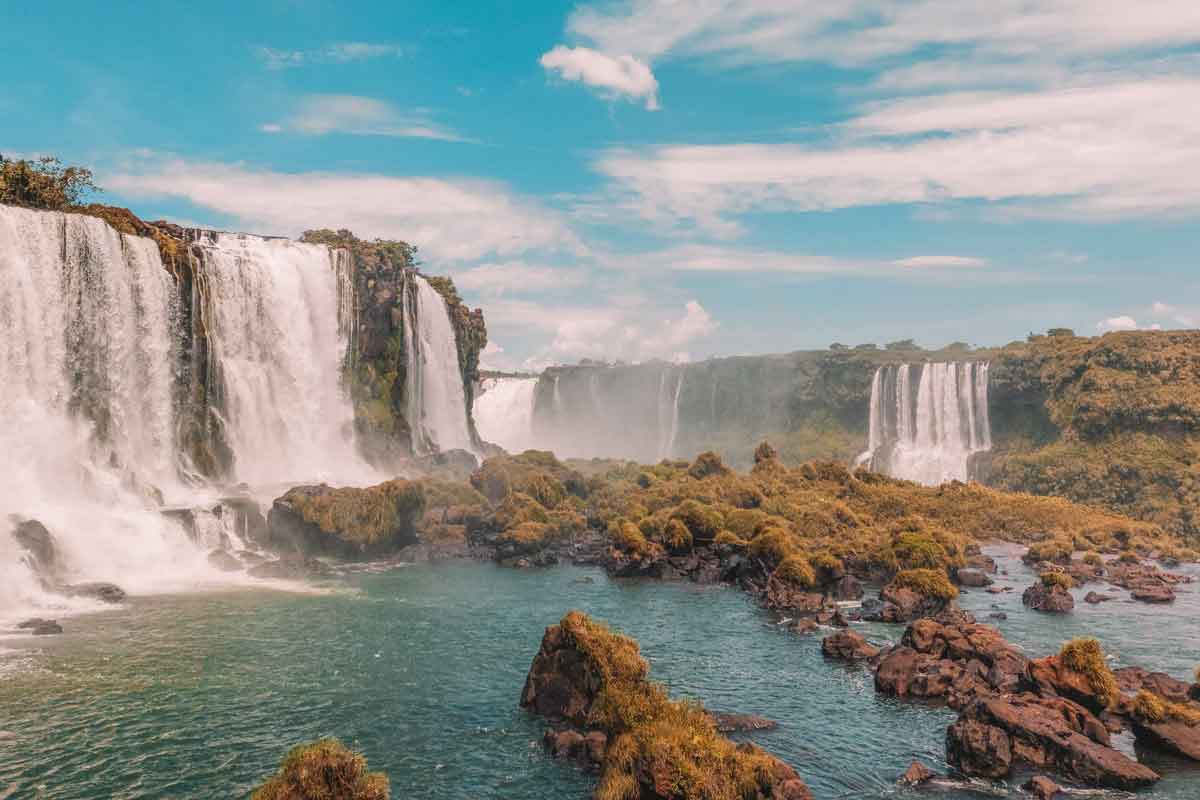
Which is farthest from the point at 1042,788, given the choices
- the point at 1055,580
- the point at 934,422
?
the point at 934,422

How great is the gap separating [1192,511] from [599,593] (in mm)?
51129

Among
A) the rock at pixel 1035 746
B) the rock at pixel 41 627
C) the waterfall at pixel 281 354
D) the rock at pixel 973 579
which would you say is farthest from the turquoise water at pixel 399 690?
the waterfall at pixel 281 354

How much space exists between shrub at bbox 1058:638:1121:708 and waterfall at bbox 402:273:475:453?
2469 inches

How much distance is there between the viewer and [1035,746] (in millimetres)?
Result: 22703

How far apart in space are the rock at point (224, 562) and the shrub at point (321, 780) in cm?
3256

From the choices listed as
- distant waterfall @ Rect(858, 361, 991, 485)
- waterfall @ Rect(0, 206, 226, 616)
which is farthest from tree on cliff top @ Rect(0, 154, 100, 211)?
distant waterfall @ Rect(858, 361, 991, 485)

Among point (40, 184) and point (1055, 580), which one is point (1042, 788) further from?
point (40, 184)

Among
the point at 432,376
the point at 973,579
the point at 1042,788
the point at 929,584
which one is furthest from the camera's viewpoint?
the point at 432,376

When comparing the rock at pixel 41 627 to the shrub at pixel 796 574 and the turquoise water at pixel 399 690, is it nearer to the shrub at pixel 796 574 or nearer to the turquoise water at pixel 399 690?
the turquoise water at pixel 399 690

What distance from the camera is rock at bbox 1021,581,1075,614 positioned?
4056 cm

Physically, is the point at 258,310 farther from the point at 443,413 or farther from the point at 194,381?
the point at 443,413

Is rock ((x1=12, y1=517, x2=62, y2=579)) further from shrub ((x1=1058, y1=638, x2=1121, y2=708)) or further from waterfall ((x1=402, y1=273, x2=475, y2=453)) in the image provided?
shrub ((x1=1058, y1=638, x2=1121, y2=708))

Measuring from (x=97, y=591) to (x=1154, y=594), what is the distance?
52.7m

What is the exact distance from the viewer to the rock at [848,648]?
31.9 metres
